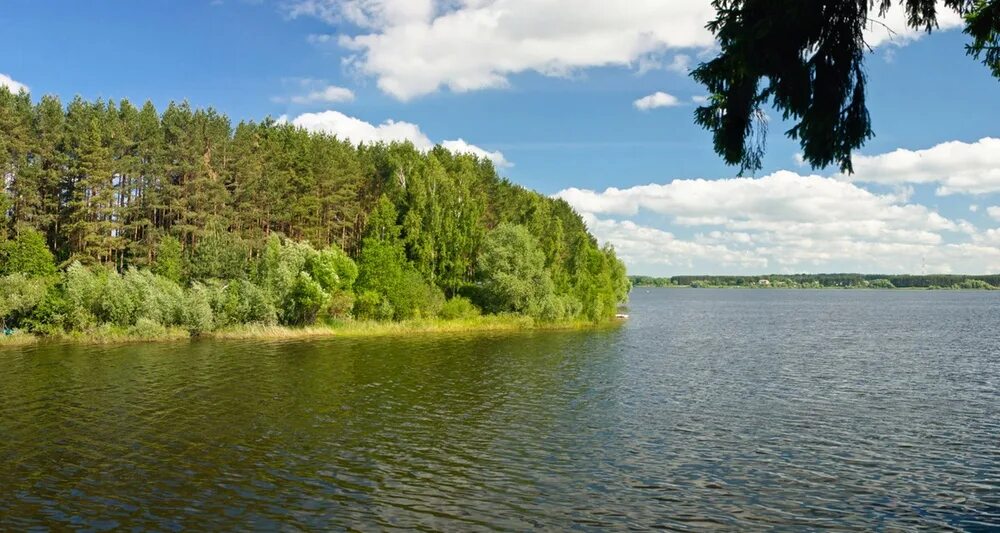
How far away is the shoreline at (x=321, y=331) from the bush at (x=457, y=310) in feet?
3.80

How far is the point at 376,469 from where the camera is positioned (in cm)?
2380

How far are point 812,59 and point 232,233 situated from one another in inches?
3107

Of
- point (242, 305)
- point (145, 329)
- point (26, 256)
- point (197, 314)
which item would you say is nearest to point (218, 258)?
point (242, 305)

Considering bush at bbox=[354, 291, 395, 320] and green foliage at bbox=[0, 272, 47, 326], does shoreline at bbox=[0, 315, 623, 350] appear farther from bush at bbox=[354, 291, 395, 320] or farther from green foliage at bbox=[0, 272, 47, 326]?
green foliage at bbox=[0, 272, 47, 326]

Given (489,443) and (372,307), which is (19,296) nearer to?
(372,307)

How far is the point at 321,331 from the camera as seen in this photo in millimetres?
73750

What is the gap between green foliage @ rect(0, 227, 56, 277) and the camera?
65062mm

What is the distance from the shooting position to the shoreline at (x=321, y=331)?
63.2m

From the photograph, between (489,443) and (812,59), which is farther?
(489,443)

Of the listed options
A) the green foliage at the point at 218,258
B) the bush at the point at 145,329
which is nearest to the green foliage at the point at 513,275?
the green foliage at the point at 218,258

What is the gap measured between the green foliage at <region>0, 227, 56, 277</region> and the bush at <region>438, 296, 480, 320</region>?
4318cm

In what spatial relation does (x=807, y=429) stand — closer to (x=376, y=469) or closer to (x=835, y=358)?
(x=376, y=469)

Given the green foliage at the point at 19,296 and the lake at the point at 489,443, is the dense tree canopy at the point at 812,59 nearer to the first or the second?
the lake at the point at 489,443

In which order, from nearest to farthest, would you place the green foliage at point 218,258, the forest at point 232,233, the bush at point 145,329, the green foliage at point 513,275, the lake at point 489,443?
1. the lake at point 489,443
2. the bush at point 145,329
3. the forest at point 232,233
4. the green foliage at point 218,258
5. the green foliage at point 513,275
